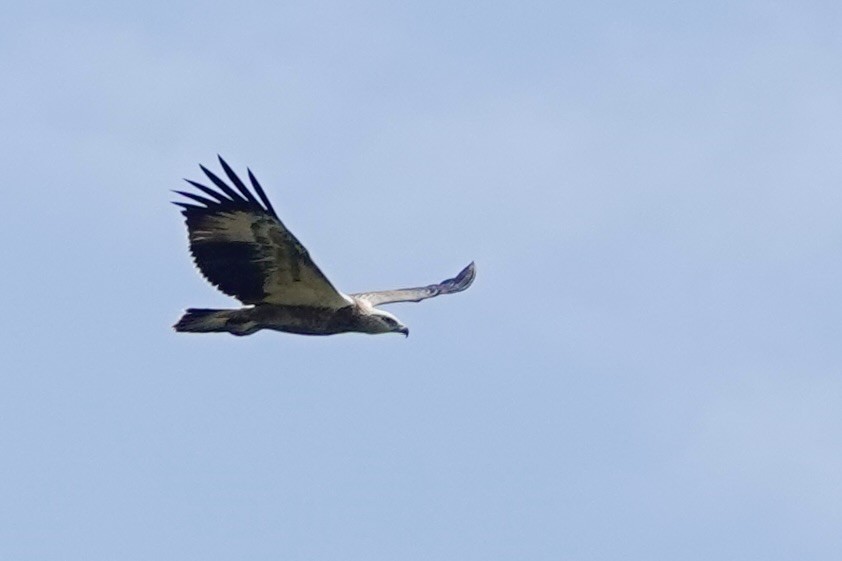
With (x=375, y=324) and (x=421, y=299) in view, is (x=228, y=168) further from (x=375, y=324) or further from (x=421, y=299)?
(x=421, y=299)

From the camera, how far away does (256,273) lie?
116ft

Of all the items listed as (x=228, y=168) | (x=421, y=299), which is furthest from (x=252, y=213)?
(x=421, y=299)

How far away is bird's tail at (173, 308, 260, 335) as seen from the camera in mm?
35969

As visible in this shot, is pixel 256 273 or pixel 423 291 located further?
pixel 423 291

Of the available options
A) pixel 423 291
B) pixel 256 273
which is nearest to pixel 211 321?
pixel 256 273

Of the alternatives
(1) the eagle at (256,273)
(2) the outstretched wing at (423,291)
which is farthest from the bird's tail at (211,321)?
(2) the outstretched wing at (423,291)

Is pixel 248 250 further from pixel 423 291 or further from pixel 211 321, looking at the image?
pixel 423 291

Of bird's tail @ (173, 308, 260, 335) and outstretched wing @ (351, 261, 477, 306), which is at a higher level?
outstretched wing @ (351, 261, 477, 306)

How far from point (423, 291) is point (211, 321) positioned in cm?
505

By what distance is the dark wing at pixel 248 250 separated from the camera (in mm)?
34719

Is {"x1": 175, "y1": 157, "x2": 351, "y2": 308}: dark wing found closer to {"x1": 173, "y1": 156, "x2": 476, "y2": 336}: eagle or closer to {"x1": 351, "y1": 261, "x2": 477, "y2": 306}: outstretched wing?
{"x1": 173, "y1": 156, "x2": 476, "y2": 336}: eagle

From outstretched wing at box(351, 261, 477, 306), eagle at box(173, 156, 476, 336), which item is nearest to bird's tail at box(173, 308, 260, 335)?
eagle at box(173, 156, 476, 336)

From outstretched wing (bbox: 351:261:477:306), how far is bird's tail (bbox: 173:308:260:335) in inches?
111

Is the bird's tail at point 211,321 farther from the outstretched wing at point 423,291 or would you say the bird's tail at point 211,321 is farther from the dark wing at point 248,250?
the outstretched wing at point 423,291
